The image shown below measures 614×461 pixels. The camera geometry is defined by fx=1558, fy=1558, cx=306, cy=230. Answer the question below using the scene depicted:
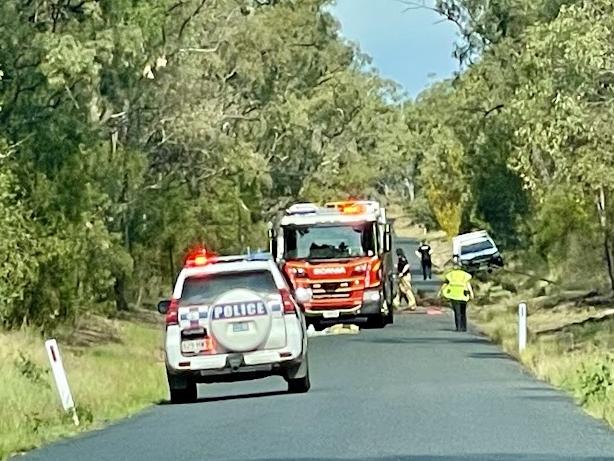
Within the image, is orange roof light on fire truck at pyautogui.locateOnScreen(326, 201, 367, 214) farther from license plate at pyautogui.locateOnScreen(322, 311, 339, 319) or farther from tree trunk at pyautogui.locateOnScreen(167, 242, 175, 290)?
tree trunk at pyautogui.locateOnScreen(167, 242, 175, 290)

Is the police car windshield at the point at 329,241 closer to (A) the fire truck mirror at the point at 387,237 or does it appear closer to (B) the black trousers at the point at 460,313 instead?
(A) the fire truck mirror at the point at 387,237

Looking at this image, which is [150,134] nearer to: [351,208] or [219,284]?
[351,208]

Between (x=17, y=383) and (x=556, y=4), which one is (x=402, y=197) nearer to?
(x=556, y=4)

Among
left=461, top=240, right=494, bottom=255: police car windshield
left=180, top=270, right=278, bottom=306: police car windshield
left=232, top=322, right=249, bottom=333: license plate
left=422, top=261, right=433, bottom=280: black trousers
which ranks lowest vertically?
left=232, top=322, right=249, bottom=333: license plate

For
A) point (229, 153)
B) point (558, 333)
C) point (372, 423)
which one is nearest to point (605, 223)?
point (558, 333)

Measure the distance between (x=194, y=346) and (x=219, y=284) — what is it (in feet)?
2.96

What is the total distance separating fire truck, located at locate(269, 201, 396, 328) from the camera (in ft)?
118

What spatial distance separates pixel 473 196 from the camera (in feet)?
227

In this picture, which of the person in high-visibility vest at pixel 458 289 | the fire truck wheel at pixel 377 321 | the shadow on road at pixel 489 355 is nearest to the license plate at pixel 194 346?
the shadow on road at pixel 489 355

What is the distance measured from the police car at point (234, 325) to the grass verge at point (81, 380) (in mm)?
1170

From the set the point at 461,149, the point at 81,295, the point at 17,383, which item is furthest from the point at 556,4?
the point at 461,149

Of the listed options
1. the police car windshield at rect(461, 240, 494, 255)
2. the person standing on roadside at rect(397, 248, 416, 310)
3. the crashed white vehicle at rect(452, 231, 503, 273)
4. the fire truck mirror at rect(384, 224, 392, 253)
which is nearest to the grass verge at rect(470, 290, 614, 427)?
the person standing on roadside at rect(397, 248, 416, 310)

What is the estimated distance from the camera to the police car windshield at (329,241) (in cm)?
3619

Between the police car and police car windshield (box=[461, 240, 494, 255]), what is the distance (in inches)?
1663
